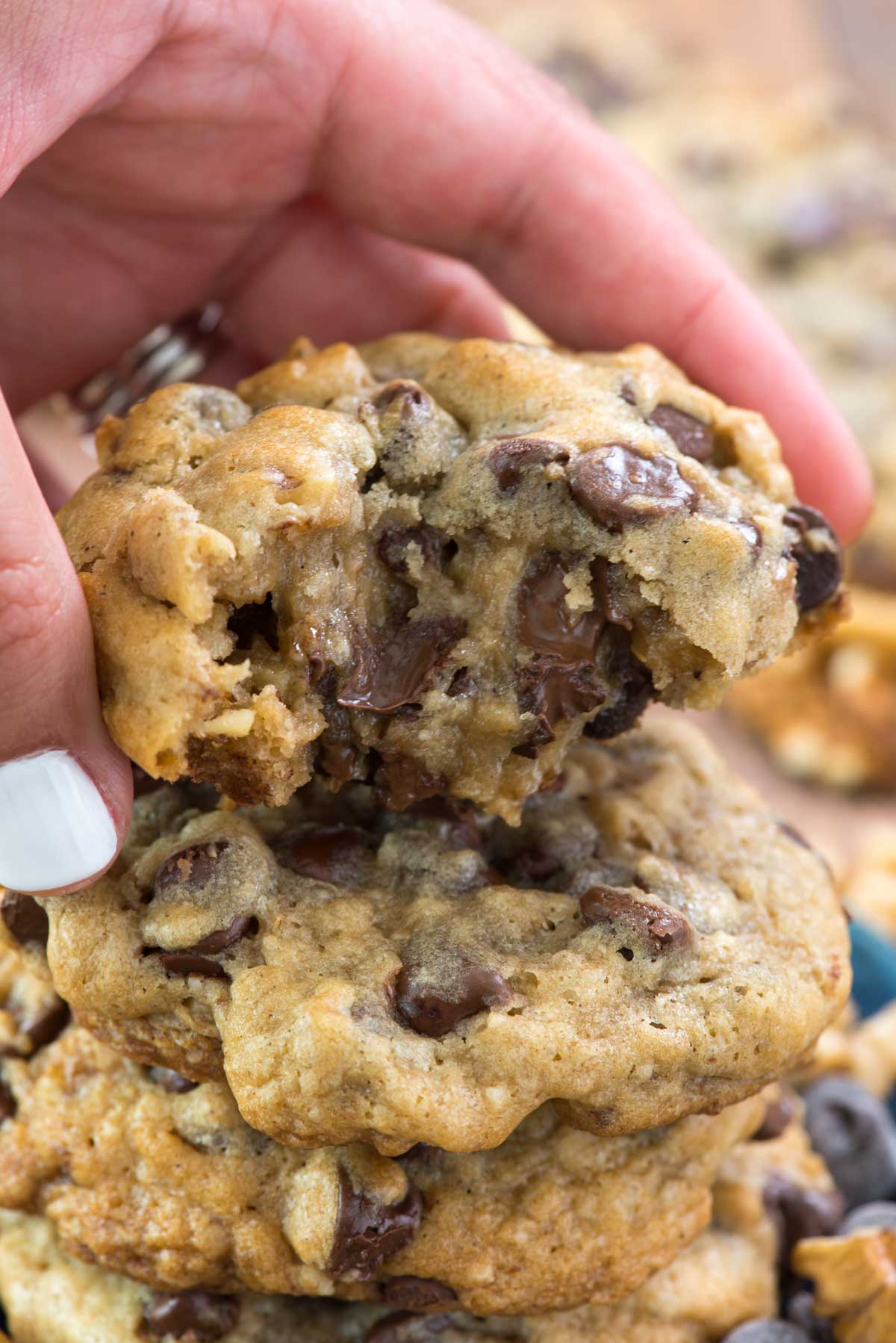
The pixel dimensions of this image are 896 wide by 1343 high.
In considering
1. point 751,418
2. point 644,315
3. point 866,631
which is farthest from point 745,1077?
point 866,631

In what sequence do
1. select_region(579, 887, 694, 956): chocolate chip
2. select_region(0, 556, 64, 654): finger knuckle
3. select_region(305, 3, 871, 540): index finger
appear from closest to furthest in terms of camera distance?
select_region(0, 556, 64, 654): finger knuckle → select_region(579, 887, 694, 956): chocolate chip → select_region(305, 3, 871, 540): index finger

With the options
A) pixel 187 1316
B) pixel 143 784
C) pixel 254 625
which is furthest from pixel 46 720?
pixel 187 1316

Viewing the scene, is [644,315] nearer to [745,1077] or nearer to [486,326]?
[486,326]

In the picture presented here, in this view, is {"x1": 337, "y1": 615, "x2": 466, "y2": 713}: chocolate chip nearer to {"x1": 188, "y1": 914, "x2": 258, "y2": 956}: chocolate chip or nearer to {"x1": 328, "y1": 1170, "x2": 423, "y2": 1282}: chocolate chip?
{"x1": 188, "y1": 914, "x2": 258, "y2": 956}: chocolate chip

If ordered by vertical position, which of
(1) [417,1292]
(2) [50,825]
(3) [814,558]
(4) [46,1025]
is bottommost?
(1) [417,1292]

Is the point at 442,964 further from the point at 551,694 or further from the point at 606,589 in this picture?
the point at 606,589

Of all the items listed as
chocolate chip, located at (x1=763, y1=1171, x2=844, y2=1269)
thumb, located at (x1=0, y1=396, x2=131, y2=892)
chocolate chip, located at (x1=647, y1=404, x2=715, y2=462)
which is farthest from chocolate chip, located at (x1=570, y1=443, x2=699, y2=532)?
chocolate chip, located at (x1=763, y1=1171, x2=844, y2=1269)

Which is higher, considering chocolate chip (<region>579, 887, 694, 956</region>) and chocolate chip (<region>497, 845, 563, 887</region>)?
chocolate chip (<region>579, 887, 694, 956</region>)
